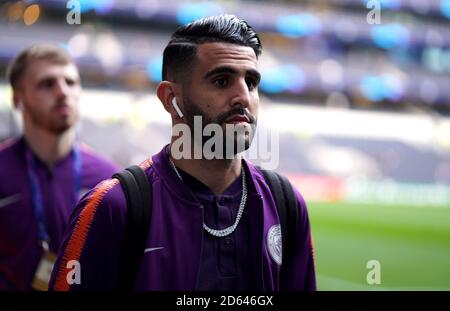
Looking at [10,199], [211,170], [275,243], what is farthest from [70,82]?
[275,243]

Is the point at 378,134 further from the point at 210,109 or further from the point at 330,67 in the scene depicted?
the point at 210,109

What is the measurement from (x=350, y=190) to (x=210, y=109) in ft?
99.2

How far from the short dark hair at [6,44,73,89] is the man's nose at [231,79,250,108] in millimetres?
2140

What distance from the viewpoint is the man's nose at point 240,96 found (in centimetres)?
218

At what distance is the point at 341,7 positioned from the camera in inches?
1655

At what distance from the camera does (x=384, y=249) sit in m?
12.8

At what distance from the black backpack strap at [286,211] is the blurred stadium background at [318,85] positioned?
19194 millimetres

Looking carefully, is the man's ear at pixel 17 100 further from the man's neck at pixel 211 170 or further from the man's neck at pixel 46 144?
the man's neck at pixel 211 170

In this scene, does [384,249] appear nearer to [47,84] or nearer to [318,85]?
[47,84]

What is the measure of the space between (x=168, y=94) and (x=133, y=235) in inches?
22.4

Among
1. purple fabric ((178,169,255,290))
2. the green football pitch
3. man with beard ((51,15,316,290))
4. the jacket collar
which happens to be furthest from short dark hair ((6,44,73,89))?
the green football pitch

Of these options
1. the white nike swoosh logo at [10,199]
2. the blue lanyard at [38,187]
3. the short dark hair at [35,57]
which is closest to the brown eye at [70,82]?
the short dark hair at [35,57]
